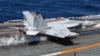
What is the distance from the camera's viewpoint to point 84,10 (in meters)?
110

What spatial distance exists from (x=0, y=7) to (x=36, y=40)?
236ft

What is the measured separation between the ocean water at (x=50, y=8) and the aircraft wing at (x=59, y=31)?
Answer: 46801mm

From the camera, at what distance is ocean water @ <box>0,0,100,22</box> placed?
10046cm

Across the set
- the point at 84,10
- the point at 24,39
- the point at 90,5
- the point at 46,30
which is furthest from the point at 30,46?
the point at 90,5

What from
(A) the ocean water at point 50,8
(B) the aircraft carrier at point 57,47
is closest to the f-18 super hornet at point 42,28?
(B) the aircraft carrier at point 57,47

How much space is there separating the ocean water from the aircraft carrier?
4820 cm

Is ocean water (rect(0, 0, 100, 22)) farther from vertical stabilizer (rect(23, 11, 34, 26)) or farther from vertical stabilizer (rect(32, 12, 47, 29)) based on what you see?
vertical stabilizer (rect(32, 12, 47, 29))

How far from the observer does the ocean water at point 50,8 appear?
330ft

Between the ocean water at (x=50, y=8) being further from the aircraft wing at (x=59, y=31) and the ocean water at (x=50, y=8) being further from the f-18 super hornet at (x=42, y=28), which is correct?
the aircraft wing at (x=59, y=31)

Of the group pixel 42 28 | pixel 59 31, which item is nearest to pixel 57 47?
pixel 59 31

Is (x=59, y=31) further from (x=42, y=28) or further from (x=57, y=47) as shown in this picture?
(x=57, y=47)

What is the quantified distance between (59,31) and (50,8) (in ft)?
232

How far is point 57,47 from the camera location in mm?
40156

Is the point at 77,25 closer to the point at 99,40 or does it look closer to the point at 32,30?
the point at 99,40
